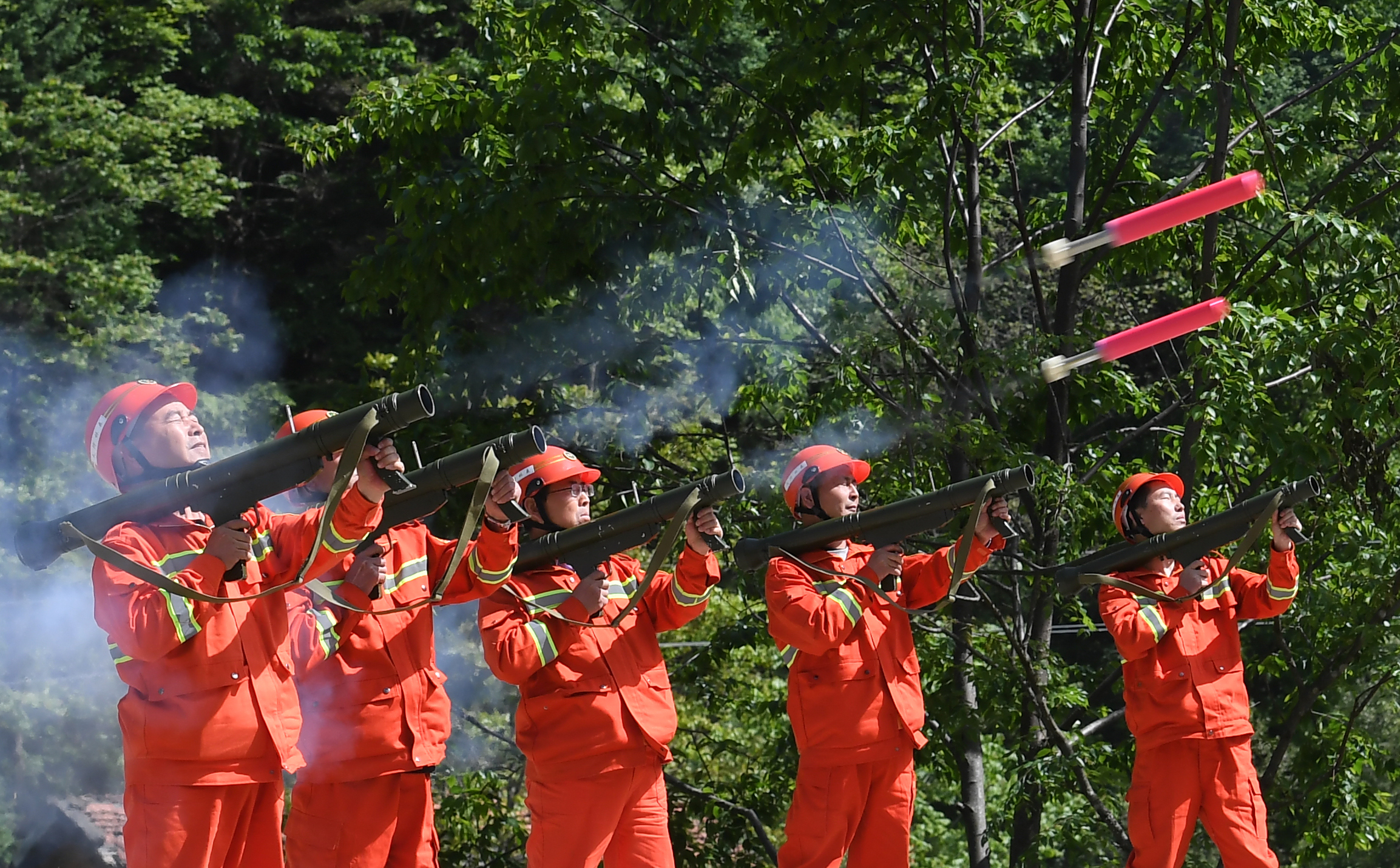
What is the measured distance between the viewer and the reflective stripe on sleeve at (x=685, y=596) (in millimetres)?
5695

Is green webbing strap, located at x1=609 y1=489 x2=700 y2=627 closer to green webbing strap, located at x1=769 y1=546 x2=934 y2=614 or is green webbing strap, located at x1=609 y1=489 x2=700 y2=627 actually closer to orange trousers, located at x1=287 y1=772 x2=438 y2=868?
green webbing strap, located at x1=769 y1=546 x2=934 y2=614

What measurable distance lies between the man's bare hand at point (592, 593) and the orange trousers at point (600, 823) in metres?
0.60

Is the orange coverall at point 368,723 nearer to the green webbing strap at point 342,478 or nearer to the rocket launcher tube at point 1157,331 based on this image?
the green webbing strap at point 342,478

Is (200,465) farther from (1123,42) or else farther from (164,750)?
(1123,42)

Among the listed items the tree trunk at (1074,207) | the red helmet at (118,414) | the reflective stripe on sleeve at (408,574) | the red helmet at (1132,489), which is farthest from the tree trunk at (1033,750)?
the red helmet at (118,414)

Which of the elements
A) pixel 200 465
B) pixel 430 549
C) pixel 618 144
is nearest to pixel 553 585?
pixel 430 549

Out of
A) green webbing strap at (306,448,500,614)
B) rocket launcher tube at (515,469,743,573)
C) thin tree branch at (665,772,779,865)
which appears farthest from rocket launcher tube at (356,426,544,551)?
thin tree branch at (665,772,779,865)

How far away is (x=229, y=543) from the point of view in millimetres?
4324

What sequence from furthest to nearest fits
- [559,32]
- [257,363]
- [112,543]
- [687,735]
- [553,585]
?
1. [257,363]
2. [687,735]
3. [559,32]
4. [553,585]
5. [112,543]

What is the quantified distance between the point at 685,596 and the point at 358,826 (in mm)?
1431

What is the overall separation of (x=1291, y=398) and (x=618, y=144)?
404 centimetres

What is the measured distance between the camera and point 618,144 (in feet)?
29.1

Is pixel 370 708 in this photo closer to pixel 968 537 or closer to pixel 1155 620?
pixel 968 537

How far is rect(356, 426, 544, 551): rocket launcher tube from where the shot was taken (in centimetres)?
486
